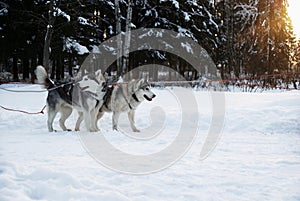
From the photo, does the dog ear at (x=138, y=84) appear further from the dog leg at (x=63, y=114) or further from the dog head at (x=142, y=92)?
the dog leg at (x=63, y=114)

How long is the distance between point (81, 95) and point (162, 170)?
3.02m

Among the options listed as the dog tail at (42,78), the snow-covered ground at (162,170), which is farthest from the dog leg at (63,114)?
the dog tail at (42,78)

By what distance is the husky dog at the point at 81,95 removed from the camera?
565cm

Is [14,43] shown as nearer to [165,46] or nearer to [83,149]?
[165,46]

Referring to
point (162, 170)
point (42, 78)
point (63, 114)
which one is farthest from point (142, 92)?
point (162, 170)

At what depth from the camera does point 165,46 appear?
66.0 ft

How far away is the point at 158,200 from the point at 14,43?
20.2 meters

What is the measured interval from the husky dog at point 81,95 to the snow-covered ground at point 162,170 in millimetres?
504

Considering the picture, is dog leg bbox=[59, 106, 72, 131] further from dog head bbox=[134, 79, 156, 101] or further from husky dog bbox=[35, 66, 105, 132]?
dog head bbox=[134, 79, 156, 101]

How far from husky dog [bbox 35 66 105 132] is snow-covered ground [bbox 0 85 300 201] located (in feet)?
1.65

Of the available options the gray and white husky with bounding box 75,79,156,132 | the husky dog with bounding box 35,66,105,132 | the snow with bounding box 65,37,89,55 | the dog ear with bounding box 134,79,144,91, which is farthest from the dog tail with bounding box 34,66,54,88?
the snow with bounding box 65,37,89,55

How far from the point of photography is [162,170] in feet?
10.7

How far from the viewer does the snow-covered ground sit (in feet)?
8.27

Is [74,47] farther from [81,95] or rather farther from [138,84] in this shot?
[81,95]
